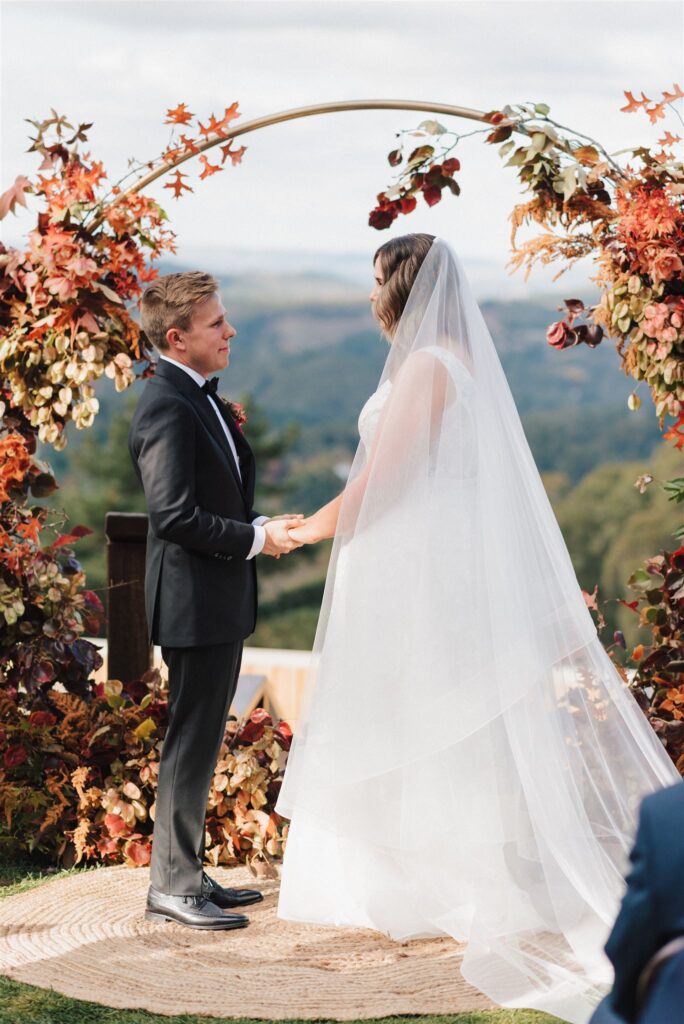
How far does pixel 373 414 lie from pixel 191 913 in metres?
1.57

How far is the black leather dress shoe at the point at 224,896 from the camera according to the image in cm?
379

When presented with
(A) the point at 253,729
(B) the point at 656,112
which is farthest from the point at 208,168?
(A) the point at 253,729

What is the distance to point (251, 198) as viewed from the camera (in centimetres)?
3073

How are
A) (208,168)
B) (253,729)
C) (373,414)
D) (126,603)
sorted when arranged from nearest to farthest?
(373,414), (208,168), (253,729), (126,603)

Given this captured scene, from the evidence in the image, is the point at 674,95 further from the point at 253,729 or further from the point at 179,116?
the point at 253,729

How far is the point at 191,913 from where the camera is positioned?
359 centimetres

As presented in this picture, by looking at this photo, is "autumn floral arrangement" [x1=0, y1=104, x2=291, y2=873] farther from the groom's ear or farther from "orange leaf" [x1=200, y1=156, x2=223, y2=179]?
the groom's ear

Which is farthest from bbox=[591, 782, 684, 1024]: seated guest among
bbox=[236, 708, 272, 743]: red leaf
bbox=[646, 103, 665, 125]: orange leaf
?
bbox=[236, 708, 272, 743]: red leaf

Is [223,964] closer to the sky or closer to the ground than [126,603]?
closer to the ground

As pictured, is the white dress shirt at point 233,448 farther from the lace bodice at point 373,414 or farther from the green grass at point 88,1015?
the green grass at point 88,1015

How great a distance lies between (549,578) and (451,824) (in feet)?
2.38

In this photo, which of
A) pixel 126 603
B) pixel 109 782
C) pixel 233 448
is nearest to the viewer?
pixel 233 448

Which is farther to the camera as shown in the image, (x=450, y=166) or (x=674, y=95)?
(x=450, y=166)

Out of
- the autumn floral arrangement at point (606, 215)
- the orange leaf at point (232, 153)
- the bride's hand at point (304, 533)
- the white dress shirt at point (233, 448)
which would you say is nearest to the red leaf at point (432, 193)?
the autumn floral arrangement at point (606, 215)
